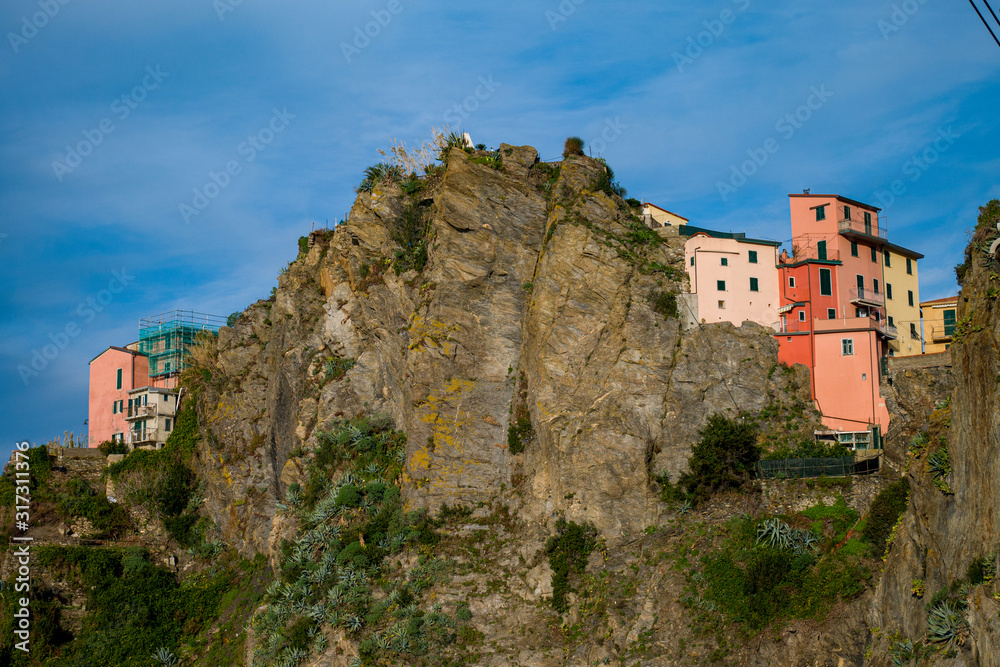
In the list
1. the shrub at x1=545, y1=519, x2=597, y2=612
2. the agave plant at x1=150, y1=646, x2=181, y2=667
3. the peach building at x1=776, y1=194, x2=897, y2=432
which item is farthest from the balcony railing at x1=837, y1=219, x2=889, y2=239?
the agave plant at x1=150, y1=646, x2=181, y2=667

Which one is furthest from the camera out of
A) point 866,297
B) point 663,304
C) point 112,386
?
point 112,386

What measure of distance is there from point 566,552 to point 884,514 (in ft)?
45.0

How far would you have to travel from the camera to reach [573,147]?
53.0 metres

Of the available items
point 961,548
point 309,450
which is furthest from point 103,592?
point 961,548

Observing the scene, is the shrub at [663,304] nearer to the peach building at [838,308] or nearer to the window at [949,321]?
the peach building at [838,308]

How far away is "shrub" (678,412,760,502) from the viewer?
1668 inches

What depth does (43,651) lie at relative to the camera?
50.9 meters

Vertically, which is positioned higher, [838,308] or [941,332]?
[838,308]

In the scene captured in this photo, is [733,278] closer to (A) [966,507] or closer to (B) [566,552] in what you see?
(B) [566,552]

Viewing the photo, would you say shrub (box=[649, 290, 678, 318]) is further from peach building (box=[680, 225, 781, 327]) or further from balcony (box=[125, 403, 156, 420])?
balcony (box=[125, 403, 156, 420])

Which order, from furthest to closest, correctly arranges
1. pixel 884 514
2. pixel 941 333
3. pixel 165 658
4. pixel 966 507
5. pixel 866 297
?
pixel 941 333 → pixel 866 297 → pixel 165 658 → pixel 884 514 → pixel 966 507

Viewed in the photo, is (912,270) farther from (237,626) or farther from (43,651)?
(43,651)

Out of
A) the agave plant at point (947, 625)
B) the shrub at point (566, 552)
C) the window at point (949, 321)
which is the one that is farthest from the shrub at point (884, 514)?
the window at point (949, 321)

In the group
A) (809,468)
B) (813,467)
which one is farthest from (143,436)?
(813,467)
